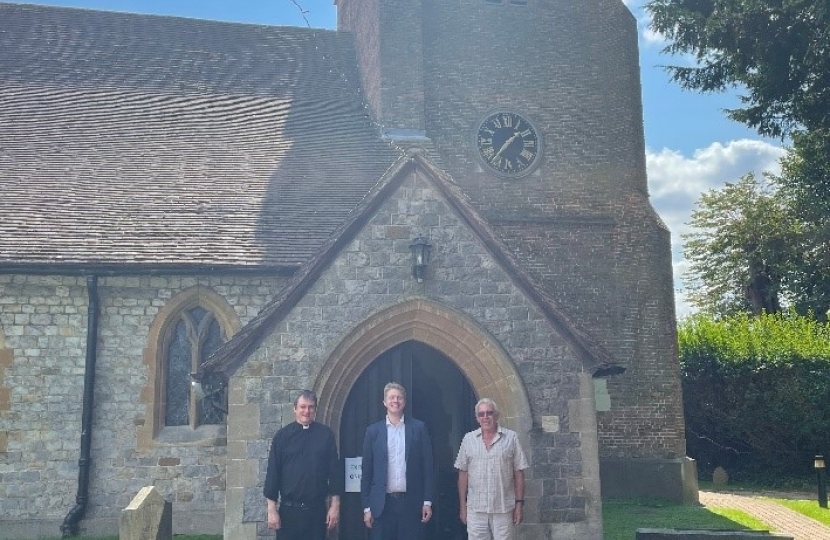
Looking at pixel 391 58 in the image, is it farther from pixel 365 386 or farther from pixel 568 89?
pixel 365 386

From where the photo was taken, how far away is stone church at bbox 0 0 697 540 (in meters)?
7.77

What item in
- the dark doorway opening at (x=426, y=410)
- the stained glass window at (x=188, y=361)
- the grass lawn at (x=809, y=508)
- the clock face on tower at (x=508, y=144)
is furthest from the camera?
the clock face on tower at (x=508, y=144)

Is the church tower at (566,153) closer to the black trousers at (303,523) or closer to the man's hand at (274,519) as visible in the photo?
the black trousers at (303,523)

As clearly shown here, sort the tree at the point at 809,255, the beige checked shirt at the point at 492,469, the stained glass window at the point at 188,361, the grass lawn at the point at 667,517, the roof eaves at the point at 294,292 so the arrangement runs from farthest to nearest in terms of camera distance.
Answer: the tree at the point at 809,255, the stained glass window at the point at 188,361, the grass lawn at the point at 667,517, the roof eaves at the point at 294,292, the beige checked shirt at the point at 492,469

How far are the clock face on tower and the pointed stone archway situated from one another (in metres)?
6.95

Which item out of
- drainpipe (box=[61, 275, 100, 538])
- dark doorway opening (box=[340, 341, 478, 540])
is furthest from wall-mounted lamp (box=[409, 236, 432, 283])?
drainpipe (box=[61, 275, 100, 538])

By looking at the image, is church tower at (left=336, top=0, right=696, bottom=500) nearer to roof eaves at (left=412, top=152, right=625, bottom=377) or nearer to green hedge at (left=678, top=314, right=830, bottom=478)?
green hedge at (left=678, top=314, right=830, bottom=478)

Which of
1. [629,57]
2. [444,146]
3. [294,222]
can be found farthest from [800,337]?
[294,222]

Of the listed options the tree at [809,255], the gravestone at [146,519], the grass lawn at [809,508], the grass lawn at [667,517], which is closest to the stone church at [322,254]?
the grass lawn at [667,517]

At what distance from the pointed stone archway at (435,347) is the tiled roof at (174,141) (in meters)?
2.63

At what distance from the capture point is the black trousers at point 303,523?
6.00 m

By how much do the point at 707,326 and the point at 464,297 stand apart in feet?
47.8

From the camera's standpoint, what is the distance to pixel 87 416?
9.88 m

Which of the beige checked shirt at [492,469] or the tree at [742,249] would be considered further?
the tree at [742,249]
